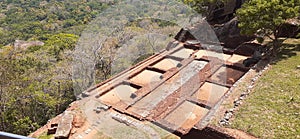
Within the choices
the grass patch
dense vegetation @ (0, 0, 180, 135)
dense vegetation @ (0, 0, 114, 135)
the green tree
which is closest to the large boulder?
dense vegetation @ (0, 0, 180, 135)

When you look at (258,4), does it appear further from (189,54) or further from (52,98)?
(52,98)

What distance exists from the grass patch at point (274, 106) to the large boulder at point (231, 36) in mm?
4759

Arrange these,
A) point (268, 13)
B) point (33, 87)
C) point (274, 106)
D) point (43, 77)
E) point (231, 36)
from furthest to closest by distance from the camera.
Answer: point (43, 77) < point (231, 36) < point (33, 87) < point (268, 13) < point (274, 106)

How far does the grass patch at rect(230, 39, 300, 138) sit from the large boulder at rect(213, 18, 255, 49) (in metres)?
4.76

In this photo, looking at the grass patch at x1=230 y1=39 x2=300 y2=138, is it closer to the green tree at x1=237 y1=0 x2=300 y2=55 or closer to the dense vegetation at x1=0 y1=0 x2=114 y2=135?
the green tree at x1=237 y1=0 x2=300 y2=55

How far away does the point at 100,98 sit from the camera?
10016 millimetres

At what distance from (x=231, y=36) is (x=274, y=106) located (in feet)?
27.0

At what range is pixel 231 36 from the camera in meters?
14.7

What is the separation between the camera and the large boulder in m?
14.3

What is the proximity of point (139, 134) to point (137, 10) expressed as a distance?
7016 millimetres

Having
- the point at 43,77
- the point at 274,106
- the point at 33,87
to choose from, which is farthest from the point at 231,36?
the point at 33,87

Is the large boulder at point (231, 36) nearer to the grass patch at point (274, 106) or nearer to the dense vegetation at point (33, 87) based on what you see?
the grass patch at point (274, 106)

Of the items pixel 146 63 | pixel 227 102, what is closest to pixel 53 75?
pixel 146 63

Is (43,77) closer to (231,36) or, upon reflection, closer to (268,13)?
(231,36)
